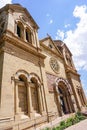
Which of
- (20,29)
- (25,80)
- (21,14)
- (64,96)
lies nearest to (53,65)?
(64,96)

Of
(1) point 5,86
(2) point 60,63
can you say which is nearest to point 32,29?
(2) point 60,63

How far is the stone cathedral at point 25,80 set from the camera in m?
9.52

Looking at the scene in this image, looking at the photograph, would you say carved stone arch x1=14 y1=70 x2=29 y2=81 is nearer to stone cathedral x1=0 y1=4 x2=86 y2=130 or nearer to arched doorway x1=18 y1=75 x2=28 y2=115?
stone cathedral x1=0 y1=4 x2=86 y2=130

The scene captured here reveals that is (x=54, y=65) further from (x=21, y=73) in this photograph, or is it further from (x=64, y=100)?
(x=21, y=73)

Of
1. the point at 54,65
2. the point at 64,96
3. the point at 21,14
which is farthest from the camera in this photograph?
the point at 54,65

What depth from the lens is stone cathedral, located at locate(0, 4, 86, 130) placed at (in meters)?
9.52

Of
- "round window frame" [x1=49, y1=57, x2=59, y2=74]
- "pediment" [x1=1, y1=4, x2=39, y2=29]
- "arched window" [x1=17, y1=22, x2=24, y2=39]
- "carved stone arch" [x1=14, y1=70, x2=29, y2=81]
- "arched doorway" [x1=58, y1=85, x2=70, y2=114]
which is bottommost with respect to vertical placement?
"arched doorway" [x1=58, y1=85, x2=70, y2=114]

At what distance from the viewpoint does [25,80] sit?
39.5ft

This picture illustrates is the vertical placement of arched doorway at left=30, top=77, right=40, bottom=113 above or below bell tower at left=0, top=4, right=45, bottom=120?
below

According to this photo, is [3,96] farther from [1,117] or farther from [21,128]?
[21,128]

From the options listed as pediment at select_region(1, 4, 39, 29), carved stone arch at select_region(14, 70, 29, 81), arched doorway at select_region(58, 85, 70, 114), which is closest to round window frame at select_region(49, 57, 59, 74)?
arched doorway at select_region(58, 85, 70, 114)

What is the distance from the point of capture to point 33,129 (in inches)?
394

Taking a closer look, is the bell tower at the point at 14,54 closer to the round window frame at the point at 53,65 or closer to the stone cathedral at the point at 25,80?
the stone cathedral at the point at 25,80

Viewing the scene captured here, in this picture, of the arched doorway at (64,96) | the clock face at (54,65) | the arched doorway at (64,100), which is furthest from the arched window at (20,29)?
the arched doorway at (64,100)
